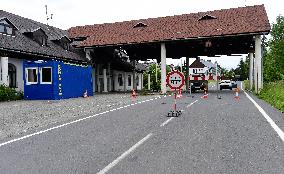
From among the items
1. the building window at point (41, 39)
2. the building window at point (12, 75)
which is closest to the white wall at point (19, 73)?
the building window at point (12, 75)

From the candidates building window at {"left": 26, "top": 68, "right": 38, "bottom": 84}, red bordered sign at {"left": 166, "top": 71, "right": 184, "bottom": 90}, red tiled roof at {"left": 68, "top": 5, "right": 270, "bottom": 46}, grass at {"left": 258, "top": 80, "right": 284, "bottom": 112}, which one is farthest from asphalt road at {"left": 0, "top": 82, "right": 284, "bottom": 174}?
red tiled roof at {"left": 68, "top": 5, "right": 270, "bottom": 46}

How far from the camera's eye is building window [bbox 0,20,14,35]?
26.3 metres

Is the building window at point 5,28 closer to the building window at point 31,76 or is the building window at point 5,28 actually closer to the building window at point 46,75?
the building window at point 31,76

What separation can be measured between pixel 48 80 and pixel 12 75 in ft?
13.4

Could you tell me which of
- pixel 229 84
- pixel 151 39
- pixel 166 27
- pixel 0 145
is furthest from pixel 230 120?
pixel 229 84

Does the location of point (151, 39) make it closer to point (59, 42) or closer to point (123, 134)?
point (59, 42)

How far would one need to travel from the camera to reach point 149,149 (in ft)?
20.7

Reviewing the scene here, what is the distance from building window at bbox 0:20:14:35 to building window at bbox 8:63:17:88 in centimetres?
292

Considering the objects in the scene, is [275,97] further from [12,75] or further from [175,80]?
[12,75]

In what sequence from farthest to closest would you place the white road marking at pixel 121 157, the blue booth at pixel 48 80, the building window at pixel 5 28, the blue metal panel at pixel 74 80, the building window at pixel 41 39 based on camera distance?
1. the building window at pixel 41 39
2. the building window at pixel 5 28
3. the blue metal panel at pixel 74 80
4. the blue booth at pixel 48 80
5. the white road marking at pixel 121 157

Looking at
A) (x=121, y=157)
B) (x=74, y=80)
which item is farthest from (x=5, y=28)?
(x=121, y=157)

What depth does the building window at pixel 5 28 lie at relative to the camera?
2631cm

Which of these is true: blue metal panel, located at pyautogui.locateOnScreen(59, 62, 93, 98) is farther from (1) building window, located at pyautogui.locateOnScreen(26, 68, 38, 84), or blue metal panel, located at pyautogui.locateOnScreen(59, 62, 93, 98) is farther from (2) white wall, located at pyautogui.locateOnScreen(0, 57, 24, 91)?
(2) white wall, located at pyautogui.locateOnScreen(0, 57, 24, 91)

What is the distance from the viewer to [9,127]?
9914mm
